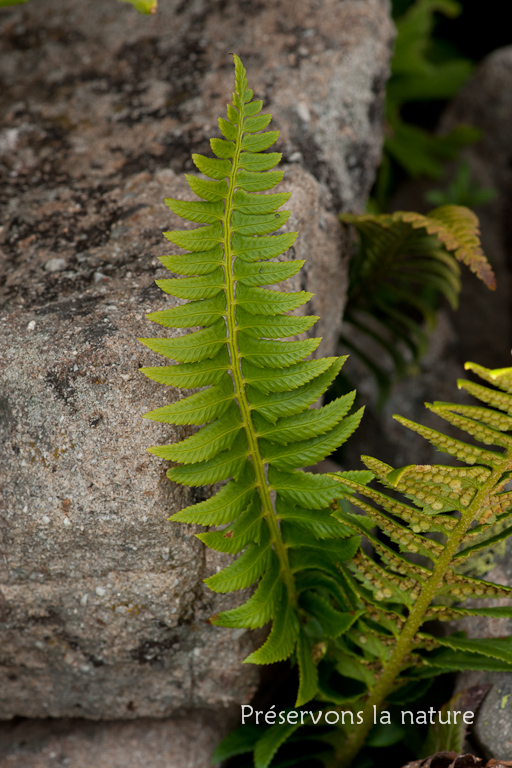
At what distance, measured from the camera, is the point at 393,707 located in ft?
5.53

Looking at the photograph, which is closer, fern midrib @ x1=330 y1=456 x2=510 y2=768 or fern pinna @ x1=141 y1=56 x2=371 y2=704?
fern midrib @ x1=330 y1=456 x2=510 y2=768

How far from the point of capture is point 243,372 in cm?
130

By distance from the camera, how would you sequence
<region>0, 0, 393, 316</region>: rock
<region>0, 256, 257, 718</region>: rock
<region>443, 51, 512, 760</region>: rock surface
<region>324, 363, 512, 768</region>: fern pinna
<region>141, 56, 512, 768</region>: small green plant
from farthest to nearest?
<region>443, 51, 512, 760</region>: rock surface → <region>0, 0, 393, 316</region>: rock → <region>0, 256, 257, 718</region>: rock → <region>141, 56, 512, 768</region>: small green plant → <region>324, 363, 512, 768</region>: fern pinna

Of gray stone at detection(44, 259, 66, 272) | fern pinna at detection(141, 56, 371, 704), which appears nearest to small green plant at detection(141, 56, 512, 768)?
fern pinna at detection(141, 56, 371, 704)

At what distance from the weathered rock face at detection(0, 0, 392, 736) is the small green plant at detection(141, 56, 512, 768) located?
5.3 inches

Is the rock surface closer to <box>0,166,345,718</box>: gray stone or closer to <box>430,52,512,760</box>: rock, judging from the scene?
<box>430,52,512,760</box>: rock

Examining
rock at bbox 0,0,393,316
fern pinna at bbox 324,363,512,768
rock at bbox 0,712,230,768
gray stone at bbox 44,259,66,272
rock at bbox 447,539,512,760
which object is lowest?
rock at bbox 0,712,230,768

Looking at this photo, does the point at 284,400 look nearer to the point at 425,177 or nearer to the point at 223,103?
the point at 223,103

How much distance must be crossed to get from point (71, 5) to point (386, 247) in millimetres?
1434

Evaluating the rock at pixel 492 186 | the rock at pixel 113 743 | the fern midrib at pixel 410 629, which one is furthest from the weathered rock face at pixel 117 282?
the rock at pixel 492 186

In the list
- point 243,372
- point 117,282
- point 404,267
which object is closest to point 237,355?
point 243,372

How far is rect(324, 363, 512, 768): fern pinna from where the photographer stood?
1071 millimetres

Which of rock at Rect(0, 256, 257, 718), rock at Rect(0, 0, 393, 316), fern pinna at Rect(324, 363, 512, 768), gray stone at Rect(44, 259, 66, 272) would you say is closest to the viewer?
fern pinna at Rect(324, 363, 512, 768)

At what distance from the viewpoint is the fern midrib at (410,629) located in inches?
45.4
